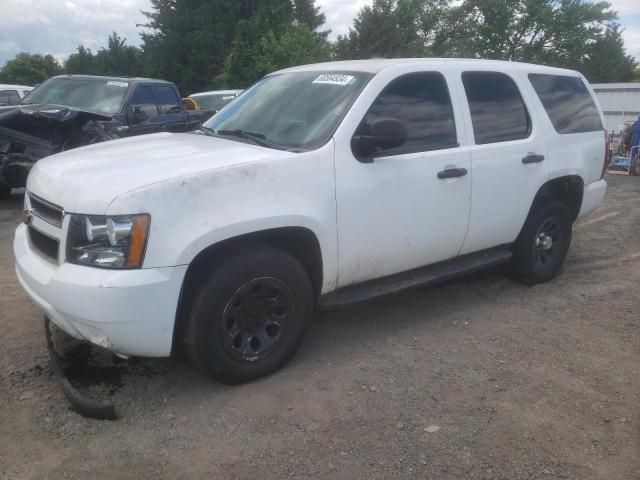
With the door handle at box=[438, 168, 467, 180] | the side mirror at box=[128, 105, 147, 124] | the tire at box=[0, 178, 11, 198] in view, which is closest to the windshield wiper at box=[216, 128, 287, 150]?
the door handle at box=[438, 168, 467, 180]

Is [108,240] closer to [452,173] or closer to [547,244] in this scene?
[452,173]

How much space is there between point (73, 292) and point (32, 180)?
1.03 metres

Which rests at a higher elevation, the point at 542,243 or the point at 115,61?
the point at 115,61

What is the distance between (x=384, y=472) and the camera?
2.70 meters

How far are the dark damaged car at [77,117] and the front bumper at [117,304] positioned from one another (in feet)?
19.5

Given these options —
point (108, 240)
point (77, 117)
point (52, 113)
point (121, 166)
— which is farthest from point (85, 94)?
point (108, 240)

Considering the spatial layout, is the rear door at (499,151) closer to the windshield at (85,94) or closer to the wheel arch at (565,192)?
the wheel arch at (565,192)

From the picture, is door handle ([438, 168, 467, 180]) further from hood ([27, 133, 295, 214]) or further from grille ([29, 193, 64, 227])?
grille ([29, 193, 64, 227])

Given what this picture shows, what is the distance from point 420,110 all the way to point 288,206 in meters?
1.39

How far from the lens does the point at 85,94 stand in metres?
9.62

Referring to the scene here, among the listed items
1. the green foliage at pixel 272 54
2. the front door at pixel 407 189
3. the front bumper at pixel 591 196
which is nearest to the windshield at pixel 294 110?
the front door at pixel 407 189

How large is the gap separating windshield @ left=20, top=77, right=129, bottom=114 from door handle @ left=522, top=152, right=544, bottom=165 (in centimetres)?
686

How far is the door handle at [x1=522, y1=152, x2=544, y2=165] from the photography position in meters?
4.59

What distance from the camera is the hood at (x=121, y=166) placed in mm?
2887
